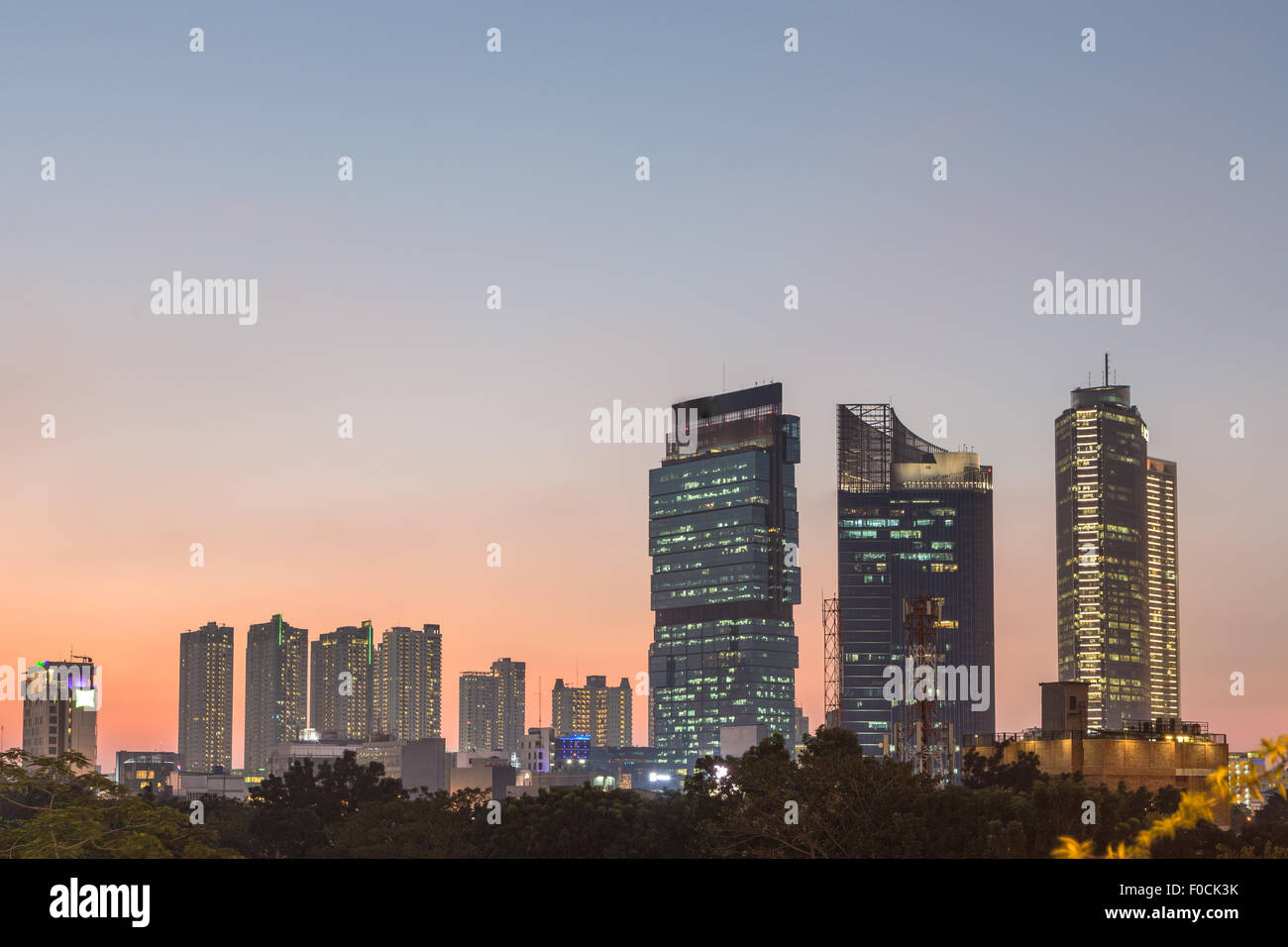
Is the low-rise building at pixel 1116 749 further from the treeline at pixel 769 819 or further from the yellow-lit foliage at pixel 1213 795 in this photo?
the yellow-lit foliage at pixel 1213 795

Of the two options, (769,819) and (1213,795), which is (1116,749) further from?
(1213,795)

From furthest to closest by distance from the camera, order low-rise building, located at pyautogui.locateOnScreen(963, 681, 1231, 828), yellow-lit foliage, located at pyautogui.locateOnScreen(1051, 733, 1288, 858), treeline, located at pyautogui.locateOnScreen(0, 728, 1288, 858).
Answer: low-rise building, located at pyautogui.locateOnScreen(963, 681, 1231, 828)
treeline, located at pyautogui.locateOnScreen(0, 728, 1288, 858)
yellow-lit foliage, located at pyautogui.locateOnScreen(1051, 733, 1288, 858)

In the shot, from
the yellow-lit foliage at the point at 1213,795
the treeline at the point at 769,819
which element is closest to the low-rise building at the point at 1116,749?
the treeline at the point at 769,819

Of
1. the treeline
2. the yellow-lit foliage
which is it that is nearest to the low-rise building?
the treeline

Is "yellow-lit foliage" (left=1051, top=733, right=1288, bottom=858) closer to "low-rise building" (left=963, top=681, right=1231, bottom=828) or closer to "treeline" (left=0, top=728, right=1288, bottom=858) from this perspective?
"treeline" (left=0, top=728, right=1288, bottom=858)

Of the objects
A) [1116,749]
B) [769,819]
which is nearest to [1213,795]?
[769,819]

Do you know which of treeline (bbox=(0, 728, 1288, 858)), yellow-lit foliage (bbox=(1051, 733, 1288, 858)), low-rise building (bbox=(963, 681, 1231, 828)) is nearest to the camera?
yellow-lit foliage (bbox=(1051, 733, 1288, 858))
